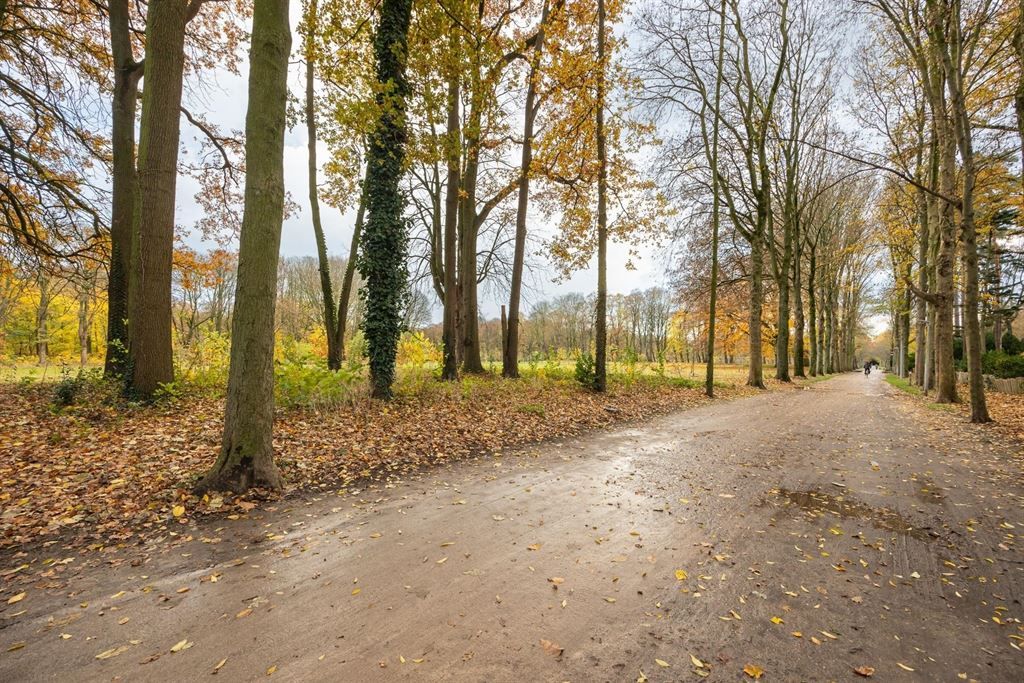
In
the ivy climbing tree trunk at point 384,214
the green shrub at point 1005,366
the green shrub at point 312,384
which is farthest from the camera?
the green shrub at point 1005,366

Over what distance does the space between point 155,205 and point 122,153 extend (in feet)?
9.52

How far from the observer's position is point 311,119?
14.5 m

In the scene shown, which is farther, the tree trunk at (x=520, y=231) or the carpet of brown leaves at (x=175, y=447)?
the tree trunk at (x=520, y=231)

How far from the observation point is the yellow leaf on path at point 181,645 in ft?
7.99

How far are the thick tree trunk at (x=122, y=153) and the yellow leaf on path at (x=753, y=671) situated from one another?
37.0 ft

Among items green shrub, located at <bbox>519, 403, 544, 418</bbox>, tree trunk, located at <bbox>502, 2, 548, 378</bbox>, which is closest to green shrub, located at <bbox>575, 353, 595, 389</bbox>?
tree trunk, located at <bbox>502, 2, 548, 378</bbox>

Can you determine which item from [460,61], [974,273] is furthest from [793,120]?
[460,61]

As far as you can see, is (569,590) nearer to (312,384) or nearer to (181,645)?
(181,645)

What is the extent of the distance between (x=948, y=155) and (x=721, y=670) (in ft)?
49.8

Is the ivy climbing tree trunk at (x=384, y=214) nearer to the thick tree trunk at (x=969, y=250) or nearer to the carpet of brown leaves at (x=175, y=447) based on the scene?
the carpet of brown leaves at (x=175, y=447)

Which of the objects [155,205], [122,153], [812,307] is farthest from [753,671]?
[812,307]

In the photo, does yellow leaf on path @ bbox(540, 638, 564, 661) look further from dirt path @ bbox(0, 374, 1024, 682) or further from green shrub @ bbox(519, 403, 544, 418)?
green shrub @ bbox(519, 403, 544, 418)

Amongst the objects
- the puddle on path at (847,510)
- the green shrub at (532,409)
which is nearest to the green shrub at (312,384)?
the green shrub at (532,409)

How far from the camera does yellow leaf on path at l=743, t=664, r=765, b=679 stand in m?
2.28
